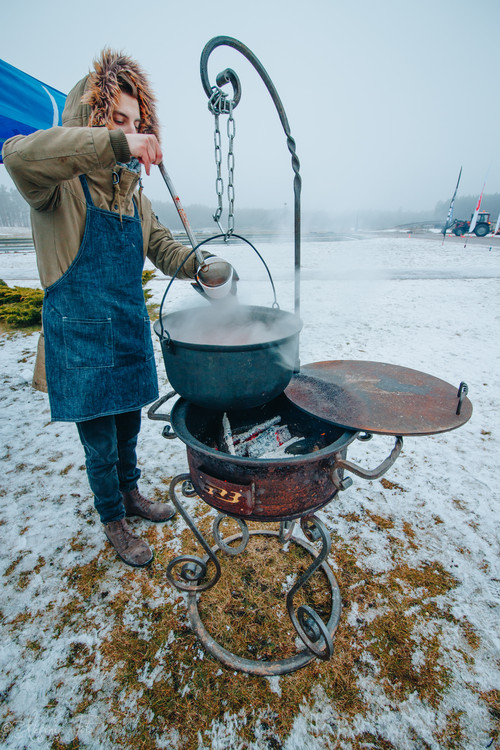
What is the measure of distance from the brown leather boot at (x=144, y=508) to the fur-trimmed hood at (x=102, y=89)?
2.19 meters

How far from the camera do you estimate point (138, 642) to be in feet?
5.51

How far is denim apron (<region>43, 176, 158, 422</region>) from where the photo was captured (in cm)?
152

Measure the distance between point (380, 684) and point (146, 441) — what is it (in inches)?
99.8

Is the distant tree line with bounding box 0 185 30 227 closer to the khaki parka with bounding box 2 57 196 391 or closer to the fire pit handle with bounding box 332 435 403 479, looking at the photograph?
the khaki parka with bounding box 2 57 196 391

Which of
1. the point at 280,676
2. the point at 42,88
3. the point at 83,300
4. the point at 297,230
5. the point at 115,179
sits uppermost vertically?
the point at 42,88

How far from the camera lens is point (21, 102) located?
3342mm

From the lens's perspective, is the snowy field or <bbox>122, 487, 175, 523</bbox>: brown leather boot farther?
<bbox>122, 487, 175, 523</bbox>: brown leather boot

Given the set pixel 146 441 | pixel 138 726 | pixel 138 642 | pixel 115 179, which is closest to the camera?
pixel 138 726

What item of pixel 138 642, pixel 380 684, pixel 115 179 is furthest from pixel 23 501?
pixel 380 684

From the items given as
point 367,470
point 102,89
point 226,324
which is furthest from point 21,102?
point 367,470

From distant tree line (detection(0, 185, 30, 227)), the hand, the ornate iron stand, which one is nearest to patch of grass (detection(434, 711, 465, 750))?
the ornate iron stand

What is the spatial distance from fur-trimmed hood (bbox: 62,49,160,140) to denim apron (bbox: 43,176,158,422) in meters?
0.27

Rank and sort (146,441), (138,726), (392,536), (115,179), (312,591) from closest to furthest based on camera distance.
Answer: (138,726) → (115,179) → (312,591) → (392,536) → (146,441)

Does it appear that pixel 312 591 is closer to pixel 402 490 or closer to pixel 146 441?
pixel 402 490
